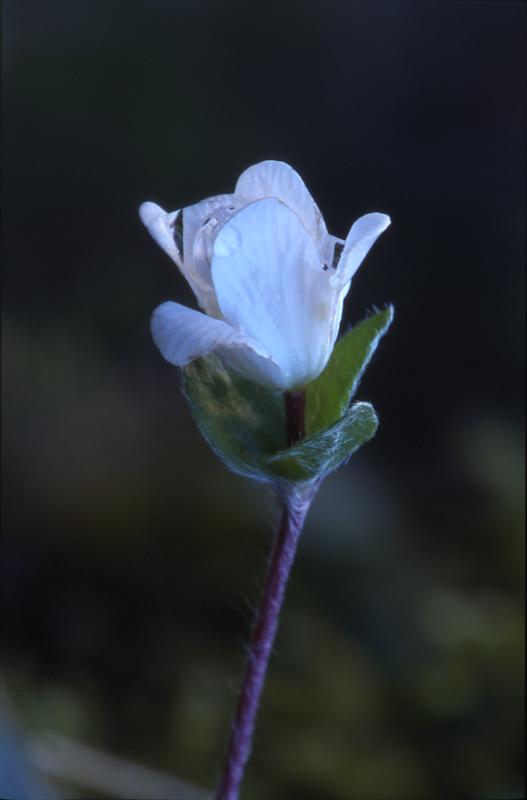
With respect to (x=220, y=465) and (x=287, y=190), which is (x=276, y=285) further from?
(x=220, y=465)

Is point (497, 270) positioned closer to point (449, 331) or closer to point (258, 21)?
point (449, 331)

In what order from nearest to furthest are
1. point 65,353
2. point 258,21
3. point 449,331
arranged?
point 65,353 < point 449,331 < point 258,21

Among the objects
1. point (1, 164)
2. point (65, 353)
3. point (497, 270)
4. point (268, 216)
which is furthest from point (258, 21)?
point (268, 216)

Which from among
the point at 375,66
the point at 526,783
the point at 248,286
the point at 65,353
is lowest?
the point at 526,783

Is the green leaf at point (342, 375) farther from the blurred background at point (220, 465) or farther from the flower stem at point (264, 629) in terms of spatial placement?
the blurred background at point (220, 465)

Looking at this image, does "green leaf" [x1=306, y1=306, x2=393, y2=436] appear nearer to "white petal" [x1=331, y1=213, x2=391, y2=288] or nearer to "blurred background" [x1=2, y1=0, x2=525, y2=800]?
"white petal" [x1=331, y1=213, x2=391, y2=288]

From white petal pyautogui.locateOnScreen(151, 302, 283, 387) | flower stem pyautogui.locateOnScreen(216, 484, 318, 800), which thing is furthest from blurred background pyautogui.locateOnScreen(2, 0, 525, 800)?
white petal pyautogui.locateOnScreen(151, 302, 283, 387)

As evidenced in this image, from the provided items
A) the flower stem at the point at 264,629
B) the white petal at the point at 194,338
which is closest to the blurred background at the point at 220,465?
the flower stem at the point at 264,629

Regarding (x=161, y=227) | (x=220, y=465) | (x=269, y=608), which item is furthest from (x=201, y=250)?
(x=220, y=465)
